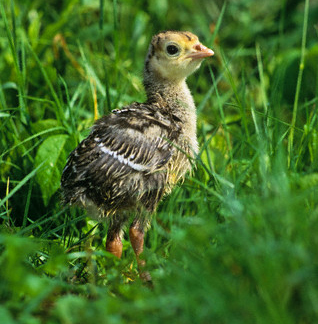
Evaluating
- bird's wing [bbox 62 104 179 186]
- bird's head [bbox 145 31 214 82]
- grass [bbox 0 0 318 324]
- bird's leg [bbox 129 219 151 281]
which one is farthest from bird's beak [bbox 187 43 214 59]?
bird's leg [bbox 129 219 151 281]

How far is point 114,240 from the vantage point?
2.87m

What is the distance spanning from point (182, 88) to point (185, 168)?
20.1 inches

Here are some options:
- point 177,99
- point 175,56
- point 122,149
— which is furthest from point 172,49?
point 122,149

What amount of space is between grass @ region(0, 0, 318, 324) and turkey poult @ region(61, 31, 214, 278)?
0.12 metres

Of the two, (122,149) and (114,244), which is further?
(114,244)

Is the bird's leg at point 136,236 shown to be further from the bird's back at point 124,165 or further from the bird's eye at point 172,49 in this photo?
the bird's eye at point 172,49

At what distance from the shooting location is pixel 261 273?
5.25 ft

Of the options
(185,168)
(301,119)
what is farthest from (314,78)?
(185,168)

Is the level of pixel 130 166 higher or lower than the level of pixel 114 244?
higher

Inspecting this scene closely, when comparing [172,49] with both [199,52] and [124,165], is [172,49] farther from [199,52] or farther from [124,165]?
[124,165]

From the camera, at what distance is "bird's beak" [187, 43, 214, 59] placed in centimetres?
307

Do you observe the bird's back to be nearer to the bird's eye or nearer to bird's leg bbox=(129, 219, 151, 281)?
bird's leg bbox=(129, 219, 151, 281)

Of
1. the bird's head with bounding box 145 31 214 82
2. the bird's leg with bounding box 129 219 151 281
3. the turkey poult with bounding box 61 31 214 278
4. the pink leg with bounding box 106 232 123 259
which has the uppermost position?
the bird's head with bounding box 145 31 214 82

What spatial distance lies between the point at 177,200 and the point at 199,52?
2.58 feet
